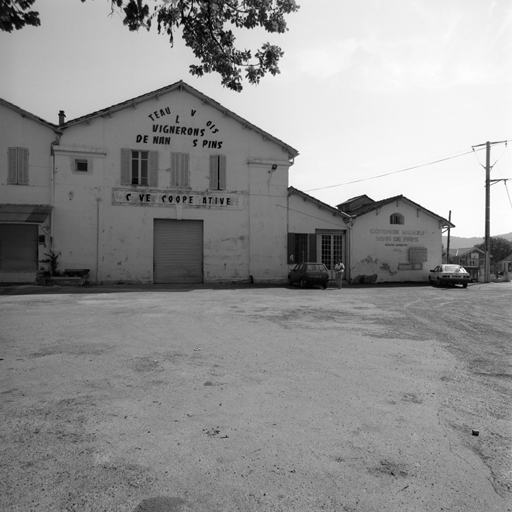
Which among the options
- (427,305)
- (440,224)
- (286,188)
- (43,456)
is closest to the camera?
(43,456)

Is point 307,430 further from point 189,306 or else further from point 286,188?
point 286,188

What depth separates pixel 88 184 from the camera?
69.3 feet

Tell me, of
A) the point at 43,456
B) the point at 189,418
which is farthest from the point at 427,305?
the point at 43,456

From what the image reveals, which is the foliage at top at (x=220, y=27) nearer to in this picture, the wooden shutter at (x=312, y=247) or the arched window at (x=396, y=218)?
the wooden shutter at (x=312, y=247)

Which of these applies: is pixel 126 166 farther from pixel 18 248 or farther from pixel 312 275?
pixel 312 275

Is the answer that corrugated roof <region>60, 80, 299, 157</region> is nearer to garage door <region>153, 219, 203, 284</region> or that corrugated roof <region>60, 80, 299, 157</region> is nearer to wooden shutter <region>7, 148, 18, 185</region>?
wooden shutter <region>7, 148, 18, 185</region>

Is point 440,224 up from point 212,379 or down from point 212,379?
up

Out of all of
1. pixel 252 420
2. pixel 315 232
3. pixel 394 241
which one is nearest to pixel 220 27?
pixel 252 420

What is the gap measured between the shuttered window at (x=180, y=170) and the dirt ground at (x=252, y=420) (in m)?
14.7

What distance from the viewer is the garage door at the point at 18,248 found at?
67.0 feet

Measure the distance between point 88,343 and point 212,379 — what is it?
3.02 meters

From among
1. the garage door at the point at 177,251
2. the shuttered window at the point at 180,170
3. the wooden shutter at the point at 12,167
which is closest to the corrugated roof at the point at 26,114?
the wooden shutter at the point at 12,167

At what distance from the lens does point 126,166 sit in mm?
21672

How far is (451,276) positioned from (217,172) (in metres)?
14.8
